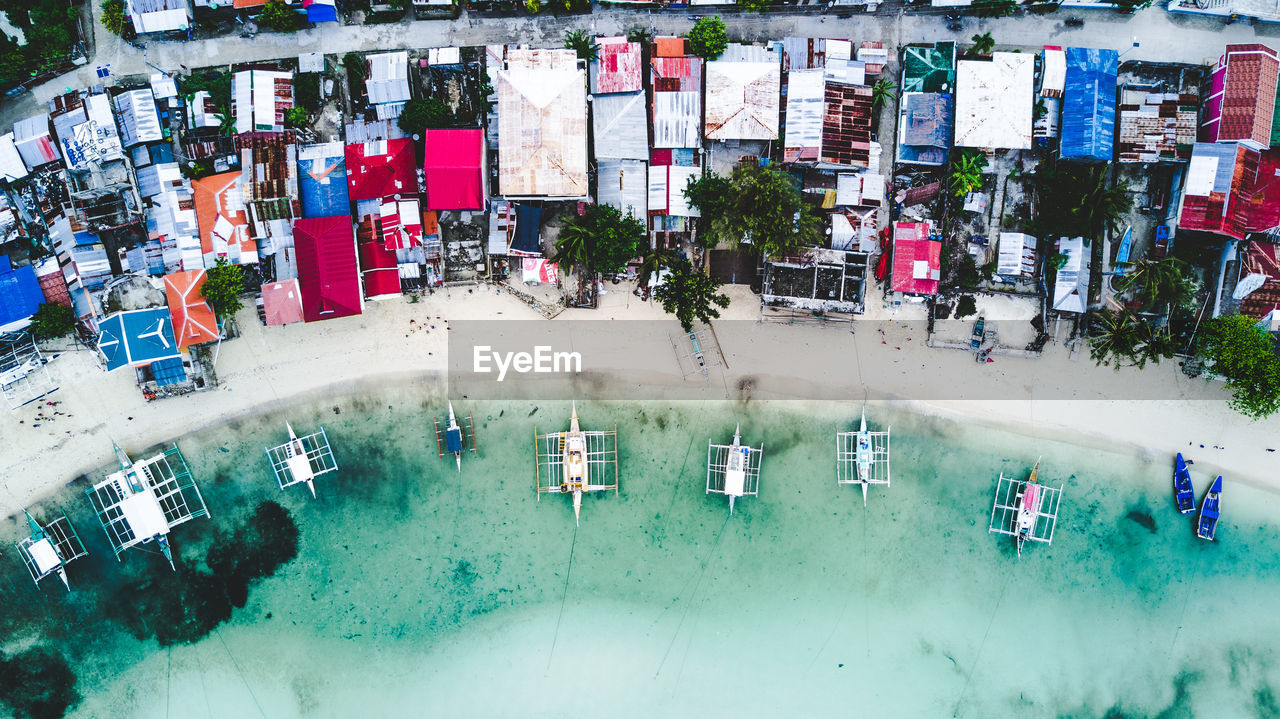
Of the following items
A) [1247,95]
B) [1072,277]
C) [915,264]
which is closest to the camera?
[1247,95]

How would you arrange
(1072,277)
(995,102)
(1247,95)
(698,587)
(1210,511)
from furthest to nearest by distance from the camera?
1. (698,587)
2. (1210,511)
3. (1072,277)
4. (995,102)
5. (1247,95)

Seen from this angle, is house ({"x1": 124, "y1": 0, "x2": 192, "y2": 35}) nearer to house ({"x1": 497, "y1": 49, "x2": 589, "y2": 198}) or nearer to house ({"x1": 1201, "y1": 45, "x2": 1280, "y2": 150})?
house ({"x1": 497, "y1": 49, "x2": 589, "y2": 198})

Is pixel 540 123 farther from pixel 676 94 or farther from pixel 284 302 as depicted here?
pixel 284 302

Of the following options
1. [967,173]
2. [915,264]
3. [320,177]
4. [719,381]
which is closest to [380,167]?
[320,177]

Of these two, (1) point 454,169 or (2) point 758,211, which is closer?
(2) point 758,211

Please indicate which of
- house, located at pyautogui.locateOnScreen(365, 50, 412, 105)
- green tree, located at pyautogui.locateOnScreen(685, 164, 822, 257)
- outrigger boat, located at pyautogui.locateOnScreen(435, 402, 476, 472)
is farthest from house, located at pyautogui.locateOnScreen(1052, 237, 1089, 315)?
house, located at pyautogui.locateOnScreen(365, 50, 412, 105)

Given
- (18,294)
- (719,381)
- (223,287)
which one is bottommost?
(719,381)
